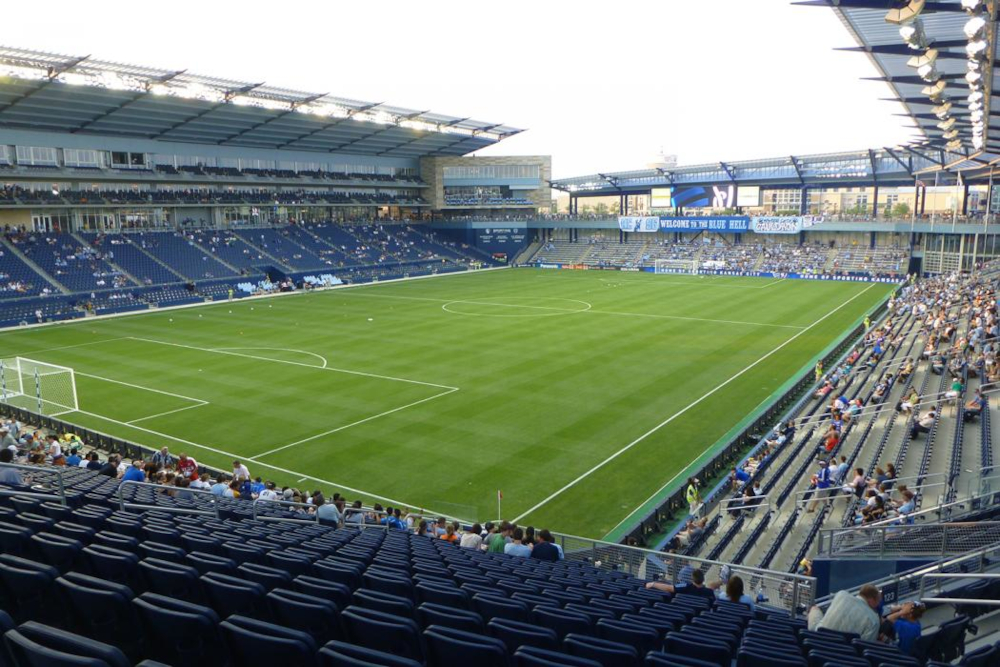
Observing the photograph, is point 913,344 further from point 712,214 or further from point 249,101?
point 712,214

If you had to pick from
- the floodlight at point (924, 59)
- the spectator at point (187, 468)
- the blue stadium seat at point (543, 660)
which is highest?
the floodlight at point (924, 59)

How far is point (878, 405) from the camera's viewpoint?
73.2ft

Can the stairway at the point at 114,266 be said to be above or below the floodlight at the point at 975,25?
below

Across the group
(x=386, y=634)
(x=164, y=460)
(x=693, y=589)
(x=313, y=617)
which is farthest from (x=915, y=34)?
(x=164, y=460)

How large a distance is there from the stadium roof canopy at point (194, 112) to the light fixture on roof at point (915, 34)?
47.7 metres

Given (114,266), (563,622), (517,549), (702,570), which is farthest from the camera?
(114,266)

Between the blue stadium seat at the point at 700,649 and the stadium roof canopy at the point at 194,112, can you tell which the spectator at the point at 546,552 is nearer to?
the blue stadium seat at the point at 700,649

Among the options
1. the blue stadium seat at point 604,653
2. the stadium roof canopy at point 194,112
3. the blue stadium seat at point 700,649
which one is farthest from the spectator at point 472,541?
the stadium roof canopy at point 194,112

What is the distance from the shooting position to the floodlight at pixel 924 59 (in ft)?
57.9

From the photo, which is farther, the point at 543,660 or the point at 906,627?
the point at 906,627

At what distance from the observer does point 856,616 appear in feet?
23.6

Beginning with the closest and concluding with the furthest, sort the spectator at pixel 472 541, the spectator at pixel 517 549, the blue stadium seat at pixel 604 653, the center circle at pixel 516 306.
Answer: the blue stadium seat at pixel 604 653
the spectator at pixel 517 549
the spectator at pixel 472 541
the center circle at pixel 516 306

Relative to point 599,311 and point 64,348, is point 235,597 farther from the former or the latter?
point 599,311

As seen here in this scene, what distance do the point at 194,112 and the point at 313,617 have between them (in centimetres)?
6495
